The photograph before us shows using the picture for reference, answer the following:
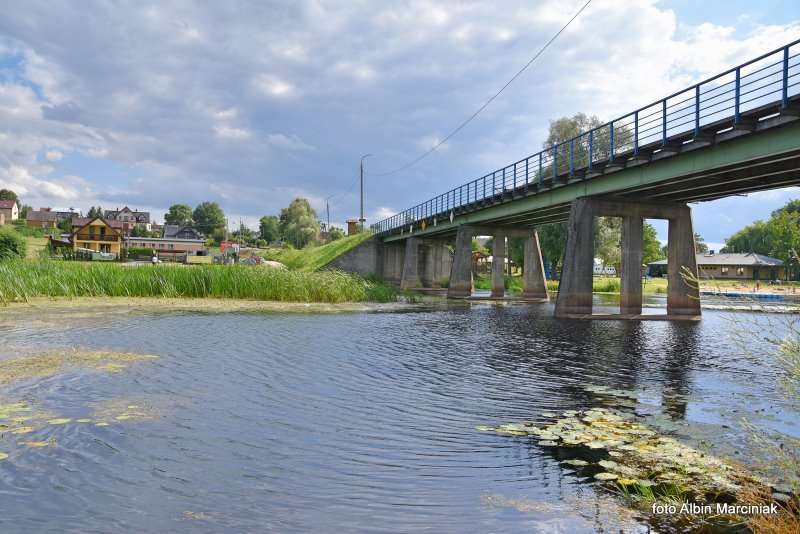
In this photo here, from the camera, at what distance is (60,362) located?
12.4 meters

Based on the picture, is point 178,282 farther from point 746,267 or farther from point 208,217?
point 208,217

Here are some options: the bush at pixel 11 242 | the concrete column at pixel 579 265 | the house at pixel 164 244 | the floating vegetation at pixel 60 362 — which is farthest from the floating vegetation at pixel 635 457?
the house at pixel 164 244

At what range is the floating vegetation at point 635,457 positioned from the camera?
5832 mm

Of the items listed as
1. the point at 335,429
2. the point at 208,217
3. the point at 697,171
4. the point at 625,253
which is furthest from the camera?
the point at 208,217

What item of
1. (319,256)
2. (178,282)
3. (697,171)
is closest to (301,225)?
(319,256)

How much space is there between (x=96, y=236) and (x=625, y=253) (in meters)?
101

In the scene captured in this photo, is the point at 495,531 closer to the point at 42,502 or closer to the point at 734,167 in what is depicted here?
the point at 42,502

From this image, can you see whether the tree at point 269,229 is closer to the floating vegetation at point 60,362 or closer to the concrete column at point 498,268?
the concrete column at point 498,268

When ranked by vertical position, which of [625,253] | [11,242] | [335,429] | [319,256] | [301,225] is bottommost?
[335,429]

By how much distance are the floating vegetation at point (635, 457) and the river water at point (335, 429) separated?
46cm

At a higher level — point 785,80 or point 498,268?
point 785,80

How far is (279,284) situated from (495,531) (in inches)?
1121

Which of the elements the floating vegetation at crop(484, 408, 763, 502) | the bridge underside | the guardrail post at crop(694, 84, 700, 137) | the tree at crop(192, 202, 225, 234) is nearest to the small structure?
the bridge underside

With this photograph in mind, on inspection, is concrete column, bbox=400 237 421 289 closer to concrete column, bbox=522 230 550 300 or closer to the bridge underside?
concrete column, bbox=522 230 550 300
